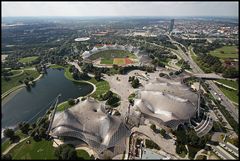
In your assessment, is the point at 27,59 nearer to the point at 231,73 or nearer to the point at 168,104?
the point at 168,104

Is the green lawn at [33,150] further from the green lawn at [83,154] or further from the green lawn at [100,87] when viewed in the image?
the green lawn at [100,87]

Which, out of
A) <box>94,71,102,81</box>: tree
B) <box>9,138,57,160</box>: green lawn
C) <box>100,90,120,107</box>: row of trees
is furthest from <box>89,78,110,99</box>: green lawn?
<box>9,138,57,160</box>: green lawn

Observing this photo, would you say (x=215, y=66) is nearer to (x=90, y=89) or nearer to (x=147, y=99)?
(x=147, y=99)

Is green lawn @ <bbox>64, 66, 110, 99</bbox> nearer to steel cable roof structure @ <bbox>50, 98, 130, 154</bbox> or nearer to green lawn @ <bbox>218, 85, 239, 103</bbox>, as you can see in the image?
steel cable roof structure @ <bbox>50, 98, 130, 154</bbox>

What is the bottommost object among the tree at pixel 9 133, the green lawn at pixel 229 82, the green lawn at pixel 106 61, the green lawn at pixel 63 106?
the green lawn at pixel 106 61

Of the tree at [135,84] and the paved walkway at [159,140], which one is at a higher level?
the tree at [135,84]

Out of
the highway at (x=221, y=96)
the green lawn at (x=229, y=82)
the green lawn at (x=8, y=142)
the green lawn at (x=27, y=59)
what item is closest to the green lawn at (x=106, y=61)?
the green lawn at (x=27, y=59)
